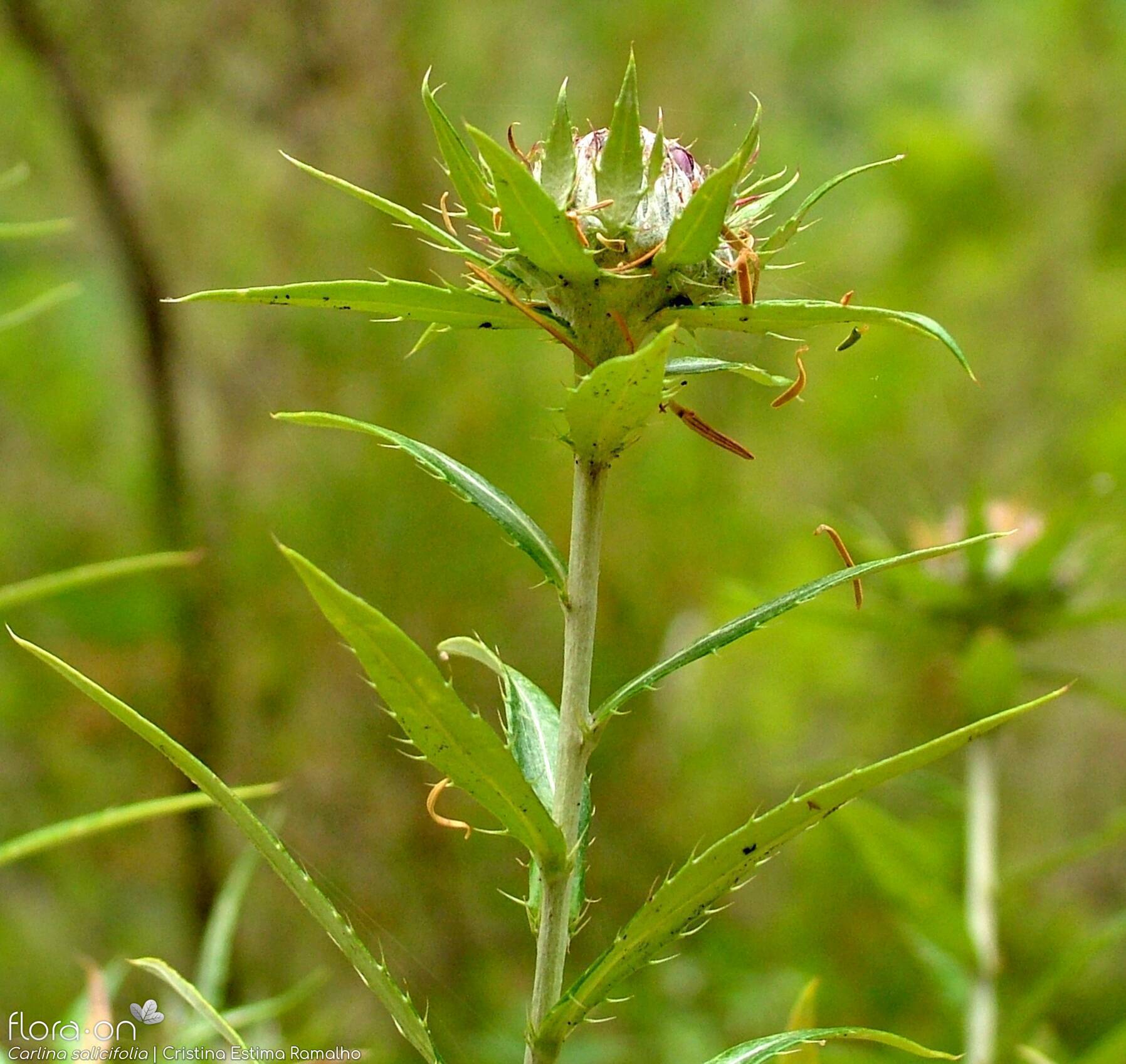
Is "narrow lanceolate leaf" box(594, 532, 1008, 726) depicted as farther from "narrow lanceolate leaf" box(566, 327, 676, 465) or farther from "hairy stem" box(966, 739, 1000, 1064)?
"hairy stem" box(966, 739, 1000, 1064)

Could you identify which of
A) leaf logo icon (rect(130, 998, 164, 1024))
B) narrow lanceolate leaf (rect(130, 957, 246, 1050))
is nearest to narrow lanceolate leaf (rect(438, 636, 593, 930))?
narrow lanceolate leaf (rect(130, 957, 246, 1050))

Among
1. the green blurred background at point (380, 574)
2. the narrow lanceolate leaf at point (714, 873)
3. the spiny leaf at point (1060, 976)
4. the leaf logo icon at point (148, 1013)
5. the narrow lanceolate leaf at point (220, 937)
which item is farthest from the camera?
the green blurred background at point (380, 574)

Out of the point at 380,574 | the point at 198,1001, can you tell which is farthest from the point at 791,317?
the point at 380,574

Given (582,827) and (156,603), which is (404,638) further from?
(156,603)

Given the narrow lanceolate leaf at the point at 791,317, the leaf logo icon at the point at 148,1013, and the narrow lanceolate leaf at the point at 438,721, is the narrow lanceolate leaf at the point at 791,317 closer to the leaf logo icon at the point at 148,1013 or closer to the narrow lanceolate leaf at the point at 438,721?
the narrow lanceolate leaf at the point at 438,721

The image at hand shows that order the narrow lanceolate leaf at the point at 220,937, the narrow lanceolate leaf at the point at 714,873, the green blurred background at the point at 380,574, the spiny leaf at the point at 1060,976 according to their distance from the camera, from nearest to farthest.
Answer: the narrow lanceolate leaf at the point at 714,873
the narrow lanceolate leaf at the point at 220,937
the spiny leaf at the point at 1060,976
the green blurred background at the point at 380,574

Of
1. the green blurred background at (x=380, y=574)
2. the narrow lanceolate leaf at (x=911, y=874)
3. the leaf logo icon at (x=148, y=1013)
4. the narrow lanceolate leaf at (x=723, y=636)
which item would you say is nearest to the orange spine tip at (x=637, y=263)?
the narrow lanceolate leaf at (x=723, y=636)

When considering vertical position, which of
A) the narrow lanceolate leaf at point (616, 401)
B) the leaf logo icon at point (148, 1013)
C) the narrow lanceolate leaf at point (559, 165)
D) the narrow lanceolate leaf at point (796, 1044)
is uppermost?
the narrow lanceolate leaf at point (559, 165)

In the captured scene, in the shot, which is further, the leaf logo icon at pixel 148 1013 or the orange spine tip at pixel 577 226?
the leaf logo icon at pixel 148 1013

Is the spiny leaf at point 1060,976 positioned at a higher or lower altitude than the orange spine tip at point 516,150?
lower
